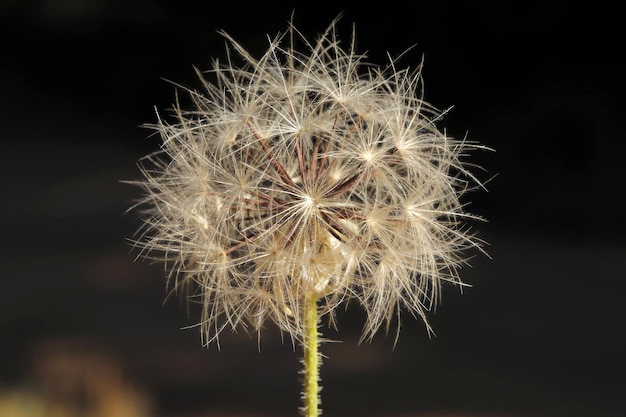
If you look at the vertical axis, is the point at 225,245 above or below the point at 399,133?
below

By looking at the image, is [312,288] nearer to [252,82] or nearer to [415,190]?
[415,190]

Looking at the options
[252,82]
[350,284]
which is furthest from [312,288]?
[252,82]

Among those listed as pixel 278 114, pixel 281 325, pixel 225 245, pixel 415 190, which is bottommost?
pixel 281 325

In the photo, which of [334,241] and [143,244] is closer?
[334,241]
